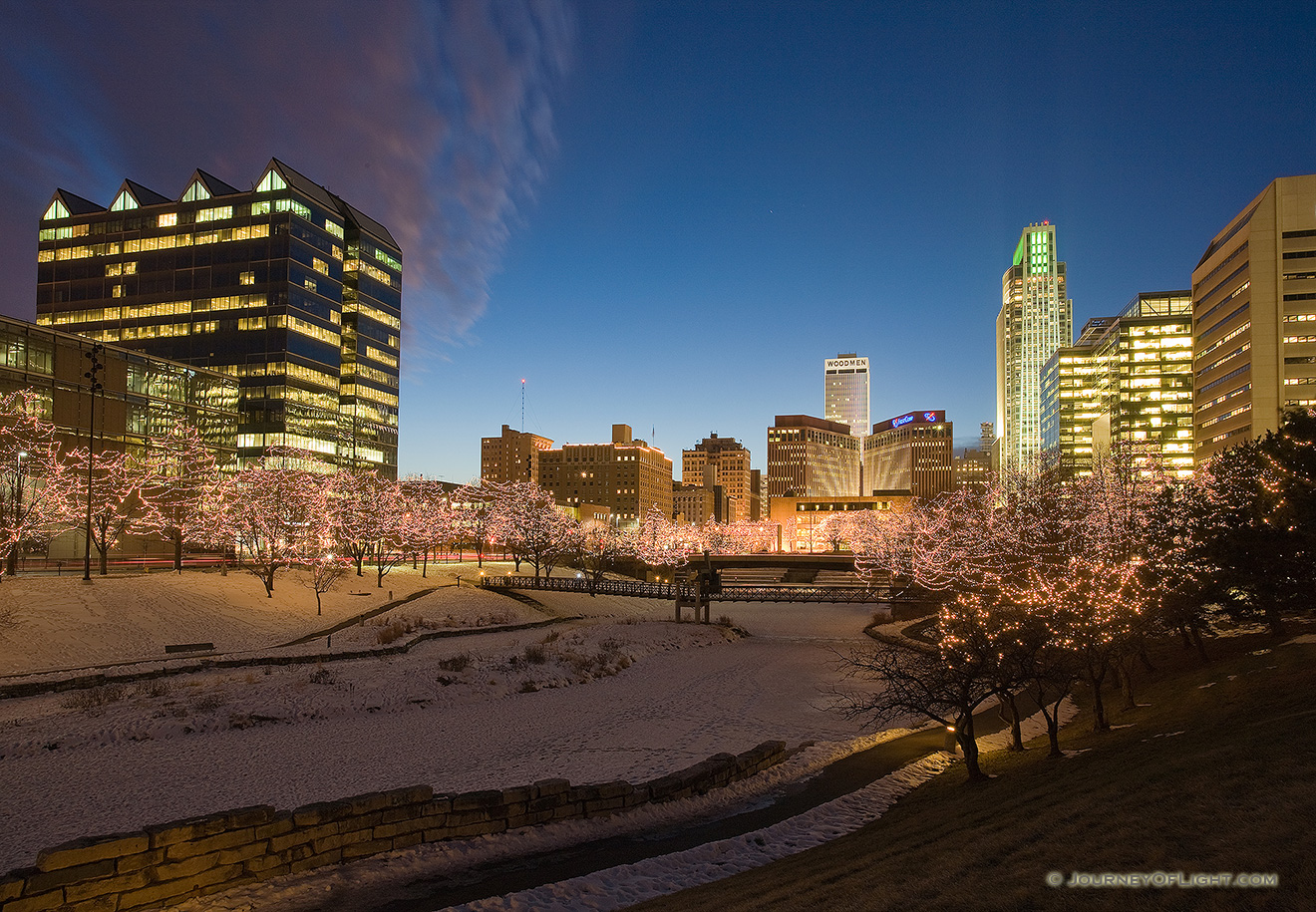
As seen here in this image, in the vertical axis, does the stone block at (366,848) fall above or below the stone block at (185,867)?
below

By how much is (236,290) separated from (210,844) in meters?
127

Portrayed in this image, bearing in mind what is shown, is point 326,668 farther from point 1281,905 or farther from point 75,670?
point 1281,905

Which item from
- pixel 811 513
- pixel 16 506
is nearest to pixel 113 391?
pixel 16 506

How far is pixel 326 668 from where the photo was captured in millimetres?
34156

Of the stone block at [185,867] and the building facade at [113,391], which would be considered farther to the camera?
the building facade at [113,391]

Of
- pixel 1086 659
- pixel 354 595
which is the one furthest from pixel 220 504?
pixel 1086 659

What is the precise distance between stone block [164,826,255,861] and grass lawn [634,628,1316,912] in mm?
7035

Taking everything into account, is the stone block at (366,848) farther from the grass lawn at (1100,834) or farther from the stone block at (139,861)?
the grass lawn at (1100,834)

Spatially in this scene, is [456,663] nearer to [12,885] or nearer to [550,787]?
[550,787]

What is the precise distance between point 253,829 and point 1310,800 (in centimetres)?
1583

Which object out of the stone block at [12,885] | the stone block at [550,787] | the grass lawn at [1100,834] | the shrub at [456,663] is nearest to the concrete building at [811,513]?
the shrub at [456,663]

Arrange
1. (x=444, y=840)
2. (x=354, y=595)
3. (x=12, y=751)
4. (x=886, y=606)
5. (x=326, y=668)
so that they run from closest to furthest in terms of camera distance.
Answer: (x=444, y=840) → (x=12, y=751) → (x=326, y=668) → (x=354, y=595) → (x=886, y=606)

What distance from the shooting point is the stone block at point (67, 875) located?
34.5 feet

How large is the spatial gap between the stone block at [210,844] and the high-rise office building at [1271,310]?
11564 cm
